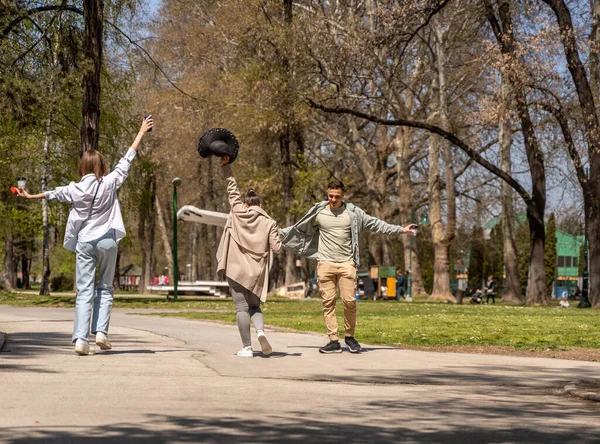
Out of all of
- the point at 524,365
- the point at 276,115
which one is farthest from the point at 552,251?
the point at 524,365

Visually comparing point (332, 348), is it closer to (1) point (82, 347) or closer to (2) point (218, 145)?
(2) point (218, 145)

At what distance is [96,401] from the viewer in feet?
25.3

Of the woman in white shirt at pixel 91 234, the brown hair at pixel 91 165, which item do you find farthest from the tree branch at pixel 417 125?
the woman in white shirt at pixel 91 234

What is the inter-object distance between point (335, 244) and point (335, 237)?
81 mm

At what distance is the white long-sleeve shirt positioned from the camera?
38.1ft

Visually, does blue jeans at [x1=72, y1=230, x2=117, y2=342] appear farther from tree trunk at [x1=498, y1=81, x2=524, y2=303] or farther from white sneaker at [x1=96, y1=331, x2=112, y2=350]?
tree trunk at [x1=498, y1=81, x2=524, y2=303]

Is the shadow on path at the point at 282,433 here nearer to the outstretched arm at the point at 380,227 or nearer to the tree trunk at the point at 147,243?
the outstretched arm at the point at 380,227

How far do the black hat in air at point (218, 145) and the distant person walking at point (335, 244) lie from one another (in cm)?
117

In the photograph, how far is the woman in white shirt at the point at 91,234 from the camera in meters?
11.5

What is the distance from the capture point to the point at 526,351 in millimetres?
14500

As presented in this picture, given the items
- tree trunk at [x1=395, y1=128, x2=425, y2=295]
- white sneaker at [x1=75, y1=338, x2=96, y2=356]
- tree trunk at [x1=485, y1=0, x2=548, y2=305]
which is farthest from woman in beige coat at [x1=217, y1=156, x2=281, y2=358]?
tree trunk at [x1=395, y1=128, x2=425, y2=295]

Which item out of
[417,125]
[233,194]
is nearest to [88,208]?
[233,194]

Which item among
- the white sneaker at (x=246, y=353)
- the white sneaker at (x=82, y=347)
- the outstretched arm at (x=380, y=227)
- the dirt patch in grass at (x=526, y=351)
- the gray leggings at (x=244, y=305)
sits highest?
the outstretched arm at (x=380, y=227)

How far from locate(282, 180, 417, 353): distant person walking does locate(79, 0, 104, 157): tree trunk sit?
1819cm
